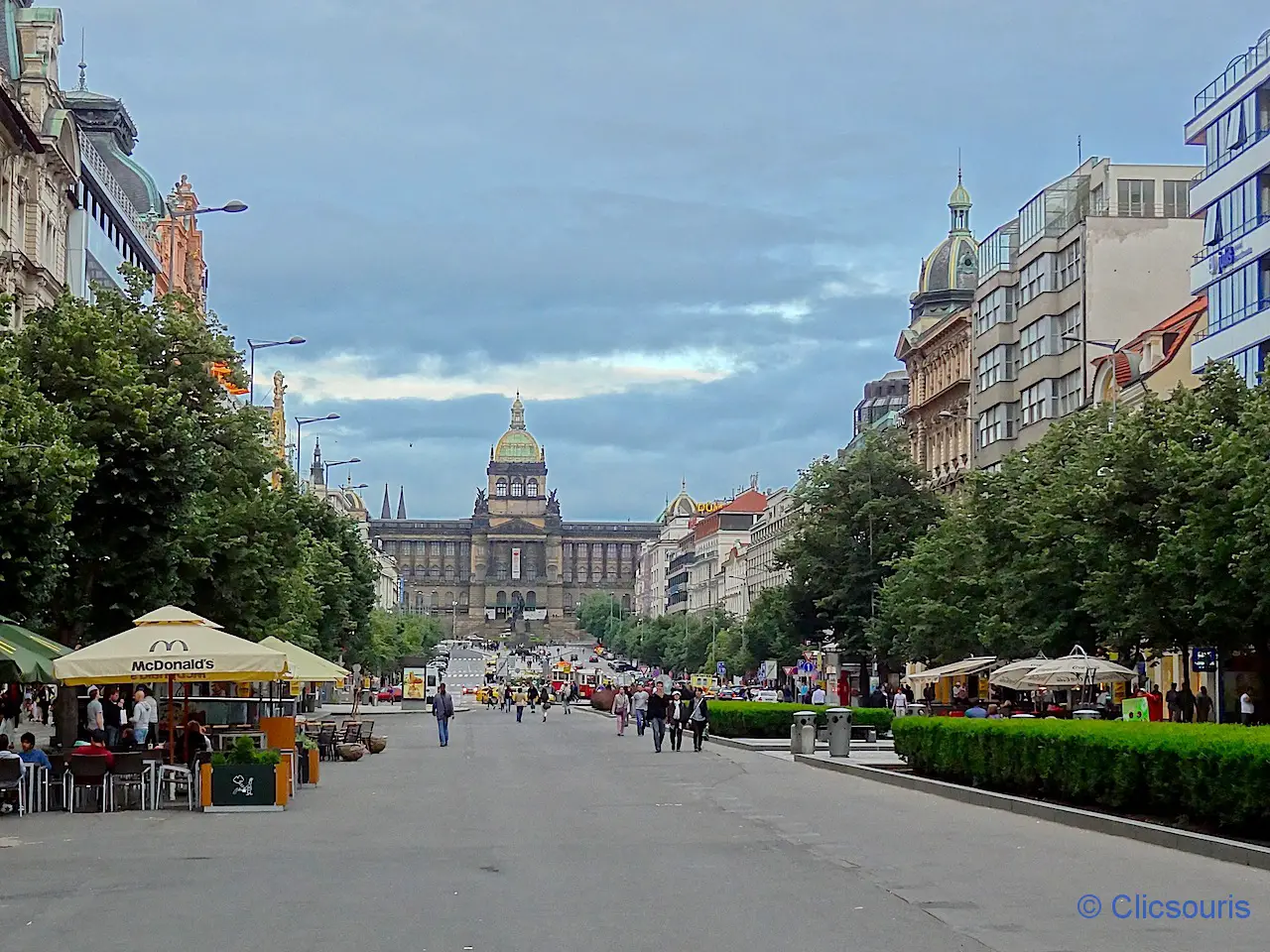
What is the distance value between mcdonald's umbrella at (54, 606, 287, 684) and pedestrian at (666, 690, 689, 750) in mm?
20888

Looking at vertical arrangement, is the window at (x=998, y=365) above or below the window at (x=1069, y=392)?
above

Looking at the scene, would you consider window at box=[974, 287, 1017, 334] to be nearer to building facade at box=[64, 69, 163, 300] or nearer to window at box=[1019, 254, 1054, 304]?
window at box=[1019, 254, 1054, 304]

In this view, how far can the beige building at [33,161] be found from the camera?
165ft

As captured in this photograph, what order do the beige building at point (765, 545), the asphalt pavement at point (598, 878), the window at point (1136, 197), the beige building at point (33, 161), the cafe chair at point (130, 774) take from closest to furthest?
the asphalt pavement at point (598, 878)
the cafe chair at point (130, 774)
the beige building at point (33, 161)
the window at point (1136, 197)
the beige building at point (765, 545)

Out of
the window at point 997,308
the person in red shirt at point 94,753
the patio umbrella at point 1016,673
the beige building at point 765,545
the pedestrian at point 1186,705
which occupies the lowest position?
the person in red shirt at point 94,753

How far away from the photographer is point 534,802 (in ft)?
91.5

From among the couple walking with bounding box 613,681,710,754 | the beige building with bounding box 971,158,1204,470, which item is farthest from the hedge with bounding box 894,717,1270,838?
the beige building with bounding box 971,158,1204,470

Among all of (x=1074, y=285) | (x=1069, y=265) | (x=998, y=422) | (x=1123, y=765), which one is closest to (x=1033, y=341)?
(x=1069, y=265)

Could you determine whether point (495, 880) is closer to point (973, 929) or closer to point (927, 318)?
point (973, 929)

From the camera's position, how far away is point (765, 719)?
52406mm

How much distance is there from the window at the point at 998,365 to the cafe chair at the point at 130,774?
2351 inches

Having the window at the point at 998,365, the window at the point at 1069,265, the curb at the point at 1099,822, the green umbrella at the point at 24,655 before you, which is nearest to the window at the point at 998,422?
the window at the point at 998,365

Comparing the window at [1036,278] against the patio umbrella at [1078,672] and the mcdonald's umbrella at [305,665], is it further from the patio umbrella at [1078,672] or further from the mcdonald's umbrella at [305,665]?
the mcdonald's umbrella at [305,665]

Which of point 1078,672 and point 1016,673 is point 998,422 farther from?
point 1078,672
